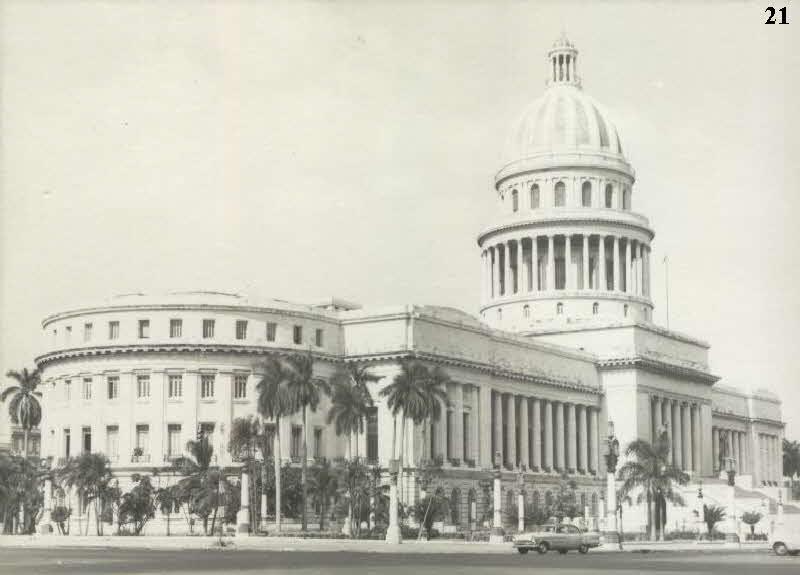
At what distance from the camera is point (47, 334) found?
107 metres

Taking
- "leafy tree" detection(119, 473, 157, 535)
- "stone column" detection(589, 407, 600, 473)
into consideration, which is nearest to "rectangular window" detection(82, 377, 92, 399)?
"leafy tree" detection(119, 473, 157, 535)

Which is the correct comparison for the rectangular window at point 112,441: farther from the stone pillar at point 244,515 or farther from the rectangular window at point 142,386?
the stone pillar at point 244,515

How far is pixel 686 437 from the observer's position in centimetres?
14025

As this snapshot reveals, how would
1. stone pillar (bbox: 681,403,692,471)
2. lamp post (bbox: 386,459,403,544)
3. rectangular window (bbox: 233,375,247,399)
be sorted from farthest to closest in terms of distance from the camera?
stone pillar (bbox: 681,403,692,471)
rectangular window (bbox: 233,375,247,399)
lamp post (bbox: 386,459,403,544)

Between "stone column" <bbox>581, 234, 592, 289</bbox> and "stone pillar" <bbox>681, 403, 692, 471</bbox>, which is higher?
"stone column" <bbox>581, 234, 592, 289</bbox>

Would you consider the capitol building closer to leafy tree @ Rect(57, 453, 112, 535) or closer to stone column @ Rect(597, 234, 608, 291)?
stone column @ Rect(597, 234, 608, 291)

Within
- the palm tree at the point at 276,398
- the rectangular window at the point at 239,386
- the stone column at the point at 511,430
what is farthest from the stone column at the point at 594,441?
the palm tree at the point at 276,398

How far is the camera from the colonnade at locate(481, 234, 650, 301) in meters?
142

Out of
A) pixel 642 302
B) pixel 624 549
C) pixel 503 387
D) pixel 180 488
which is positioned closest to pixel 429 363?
pixel 503 387

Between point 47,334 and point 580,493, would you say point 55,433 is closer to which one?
point 47,334

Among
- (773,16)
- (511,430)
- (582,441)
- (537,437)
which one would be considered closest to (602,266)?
(582,441)

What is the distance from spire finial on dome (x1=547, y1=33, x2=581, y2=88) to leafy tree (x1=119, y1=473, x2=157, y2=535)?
7435 cm

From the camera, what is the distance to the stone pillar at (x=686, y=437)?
457 ft

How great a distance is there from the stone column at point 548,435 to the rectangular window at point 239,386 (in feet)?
115
